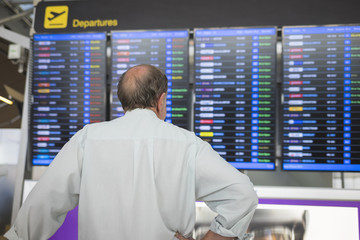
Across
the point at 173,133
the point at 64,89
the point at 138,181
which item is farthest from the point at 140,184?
the point at 64,89

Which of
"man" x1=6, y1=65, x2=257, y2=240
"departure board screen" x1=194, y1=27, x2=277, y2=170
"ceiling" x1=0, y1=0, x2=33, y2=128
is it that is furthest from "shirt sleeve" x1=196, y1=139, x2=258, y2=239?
"ceiling" x1=0, y1=0, x2=33, y2=128

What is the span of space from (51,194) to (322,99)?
1701mm

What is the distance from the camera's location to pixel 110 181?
1182 millimetres

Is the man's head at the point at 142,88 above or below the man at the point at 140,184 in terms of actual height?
above

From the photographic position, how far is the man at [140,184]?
3.77ft

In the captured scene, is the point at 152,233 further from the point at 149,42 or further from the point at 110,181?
the point at 149,42

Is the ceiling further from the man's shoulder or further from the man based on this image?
the man's shoulder

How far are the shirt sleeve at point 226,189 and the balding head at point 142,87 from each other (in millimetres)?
271

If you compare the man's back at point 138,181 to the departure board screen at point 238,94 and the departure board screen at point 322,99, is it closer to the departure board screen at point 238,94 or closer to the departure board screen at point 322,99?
the departure board screen at point 238,94

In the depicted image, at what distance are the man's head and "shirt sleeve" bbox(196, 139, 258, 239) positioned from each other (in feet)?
0.88

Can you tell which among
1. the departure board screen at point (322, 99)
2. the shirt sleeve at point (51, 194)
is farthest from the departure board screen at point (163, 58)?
the shirt sleeve at point (51, 194)

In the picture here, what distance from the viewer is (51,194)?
117 centimetres

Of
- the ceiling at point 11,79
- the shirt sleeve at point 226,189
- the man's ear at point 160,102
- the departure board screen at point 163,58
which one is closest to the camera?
the shirt sleeve at point 226,189

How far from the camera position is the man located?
115 cm
